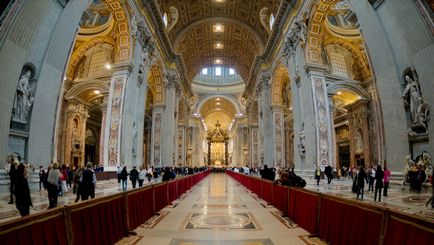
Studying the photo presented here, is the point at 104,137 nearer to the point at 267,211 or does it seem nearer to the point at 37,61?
the point at 37,61

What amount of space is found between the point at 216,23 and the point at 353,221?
27.4m

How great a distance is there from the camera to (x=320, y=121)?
47.8 feet

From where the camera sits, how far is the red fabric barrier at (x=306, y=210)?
473cm

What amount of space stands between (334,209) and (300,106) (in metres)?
13.0

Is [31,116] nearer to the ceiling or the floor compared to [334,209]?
nearer to the ceiling

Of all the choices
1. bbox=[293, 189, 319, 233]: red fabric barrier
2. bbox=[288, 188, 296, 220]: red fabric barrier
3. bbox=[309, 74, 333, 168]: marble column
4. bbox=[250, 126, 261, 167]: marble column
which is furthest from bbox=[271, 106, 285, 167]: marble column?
bbox=[293, 189, 319, 233]: red fabric barrier

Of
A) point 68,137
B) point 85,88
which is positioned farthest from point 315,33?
point 68,137

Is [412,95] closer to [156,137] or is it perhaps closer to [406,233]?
[406,233]

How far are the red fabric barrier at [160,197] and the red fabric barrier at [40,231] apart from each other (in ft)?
13.3

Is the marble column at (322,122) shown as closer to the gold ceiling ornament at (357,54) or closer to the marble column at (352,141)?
the gold ceiling ornament at (357,54)

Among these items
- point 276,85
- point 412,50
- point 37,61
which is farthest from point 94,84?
point 412,50

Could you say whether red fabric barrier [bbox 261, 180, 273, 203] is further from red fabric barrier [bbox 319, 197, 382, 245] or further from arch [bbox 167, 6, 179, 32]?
arch [bbox 167, 6, 179, 32]

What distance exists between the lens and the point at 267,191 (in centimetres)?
895

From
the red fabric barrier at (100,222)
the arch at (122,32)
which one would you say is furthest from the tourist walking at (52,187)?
the arch at (122,32)
